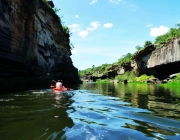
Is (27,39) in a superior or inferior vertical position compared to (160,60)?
inferior

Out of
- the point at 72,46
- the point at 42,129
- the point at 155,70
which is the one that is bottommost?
the point at 42,129

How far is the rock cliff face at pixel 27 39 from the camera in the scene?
45.2 feet

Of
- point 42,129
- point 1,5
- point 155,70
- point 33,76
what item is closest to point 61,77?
point 33,76

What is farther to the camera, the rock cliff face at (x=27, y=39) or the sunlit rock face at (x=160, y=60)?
the sunlit rock face at (x=160, y=60)

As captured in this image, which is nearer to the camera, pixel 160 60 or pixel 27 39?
pixel 27 39

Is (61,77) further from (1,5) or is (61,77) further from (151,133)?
Answer: (151,133)

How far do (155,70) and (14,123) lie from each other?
38.5 meters

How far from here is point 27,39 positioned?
17781 mm

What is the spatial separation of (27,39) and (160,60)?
81.3ft

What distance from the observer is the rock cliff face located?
45.2 feet

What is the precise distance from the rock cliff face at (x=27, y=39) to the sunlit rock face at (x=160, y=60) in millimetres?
16913

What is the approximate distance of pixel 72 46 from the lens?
39000 millimetres

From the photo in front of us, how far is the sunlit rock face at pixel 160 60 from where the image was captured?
30672 mm

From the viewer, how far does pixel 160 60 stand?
34.6 meters
